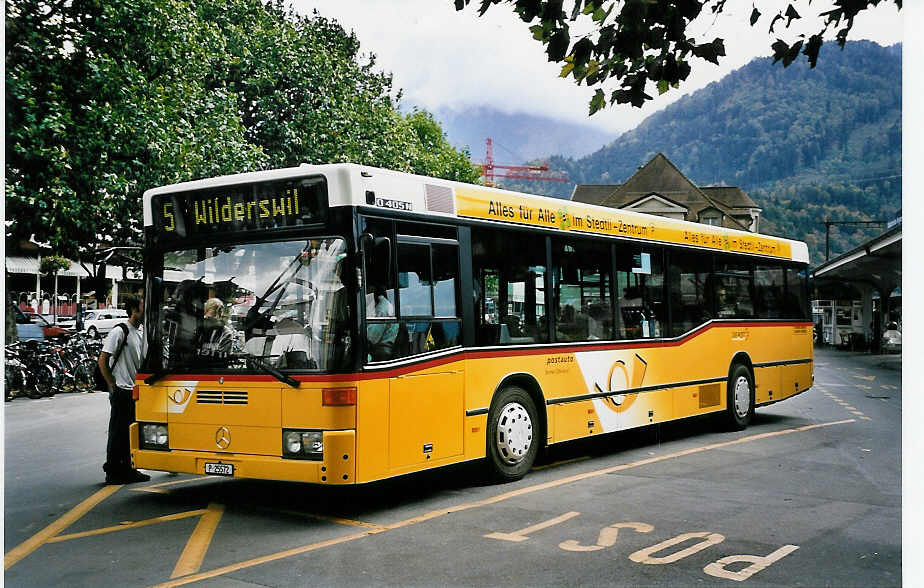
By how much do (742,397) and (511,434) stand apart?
6.22 metres

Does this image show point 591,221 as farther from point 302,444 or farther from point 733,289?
point 302,444

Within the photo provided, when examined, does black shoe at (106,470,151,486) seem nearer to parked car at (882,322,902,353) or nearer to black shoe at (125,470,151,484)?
black shoe at (125,470,151,484)

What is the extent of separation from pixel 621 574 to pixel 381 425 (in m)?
2.48

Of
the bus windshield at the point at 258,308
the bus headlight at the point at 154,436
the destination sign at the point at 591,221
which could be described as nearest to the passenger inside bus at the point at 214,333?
the bus windshield at the point at 258,308

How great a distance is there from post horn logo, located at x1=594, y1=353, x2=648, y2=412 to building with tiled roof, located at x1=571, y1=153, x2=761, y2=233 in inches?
2303

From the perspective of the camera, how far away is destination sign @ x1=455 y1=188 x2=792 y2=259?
30.7 ft

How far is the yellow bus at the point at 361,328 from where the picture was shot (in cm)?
749

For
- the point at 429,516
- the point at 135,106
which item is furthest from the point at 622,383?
the point at 135,106

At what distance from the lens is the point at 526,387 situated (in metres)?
9.76

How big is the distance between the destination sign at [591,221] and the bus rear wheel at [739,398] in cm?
188

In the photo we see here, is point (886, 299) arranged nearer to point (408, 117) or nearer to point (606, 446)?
point (408, 117)

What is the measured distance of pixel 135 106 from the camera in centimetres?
2003

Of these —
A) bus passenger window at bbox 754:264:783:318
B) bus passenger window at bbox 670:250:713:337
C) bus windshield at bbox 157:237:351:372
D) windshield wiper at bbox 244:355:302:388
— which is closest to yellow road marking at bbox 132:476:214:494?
bus windshield at bbox 157:237:351:372

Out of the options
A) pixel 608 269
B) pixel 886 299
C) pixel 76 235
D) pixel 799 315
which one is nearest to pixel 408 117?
pixel 886 299
